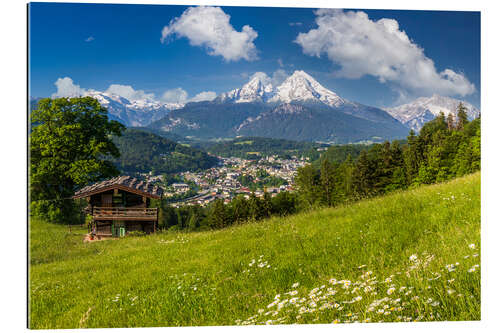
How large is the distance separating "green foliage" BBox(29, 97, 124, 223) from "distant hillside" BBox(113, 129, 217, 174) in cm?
196

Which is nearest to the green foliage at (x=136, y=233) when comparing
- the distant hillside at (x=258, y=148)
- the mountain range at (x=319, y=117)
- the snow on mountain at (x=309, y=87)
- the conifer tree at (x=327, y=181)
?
the mountain range at (x=319, y=117)

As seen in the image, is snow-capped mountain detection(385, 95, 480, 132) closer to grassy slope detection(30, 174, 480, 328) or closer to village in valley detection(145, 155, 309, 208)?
grassy slope detection(30, 174, 480, 328)

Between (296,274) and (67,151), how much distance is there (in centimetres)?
752

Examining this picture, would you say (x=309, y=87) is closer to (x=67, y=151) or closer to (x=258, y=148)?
(x=67, y=151)

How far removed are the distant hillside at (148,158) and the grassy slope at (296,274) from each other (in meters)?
7.10

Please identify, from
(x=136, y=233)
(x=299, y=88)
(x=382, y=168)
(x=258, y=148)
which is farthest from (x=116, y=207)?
(x=382, y=168)

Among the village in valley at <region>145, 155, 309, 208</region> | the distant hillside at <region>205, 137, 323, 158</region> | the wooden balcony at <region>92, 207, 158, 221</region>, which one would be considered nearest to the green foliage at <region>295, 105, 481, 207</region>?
the distant hillside at <region>205, 137, 323, 158</region>

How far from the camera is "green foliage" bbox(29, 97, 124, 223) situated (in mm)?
6262

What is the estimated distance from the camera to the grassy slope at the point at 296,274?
2.60 m

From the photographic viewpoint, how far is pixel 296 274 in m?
3.35

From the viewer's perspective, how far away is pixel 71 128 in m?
8.14
